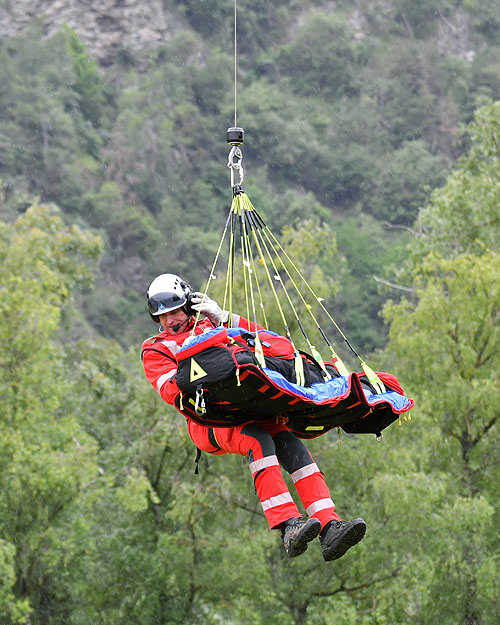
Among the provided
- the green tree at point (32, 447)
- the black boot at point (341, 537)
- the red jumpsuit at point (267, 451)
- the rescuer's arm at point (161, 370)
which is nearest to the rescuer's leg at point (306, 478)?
the red jumpsuit at point (267, 451)

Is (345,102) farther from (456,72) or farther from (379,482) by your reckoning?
(379,482)

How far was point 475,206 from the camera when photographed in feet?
70.4

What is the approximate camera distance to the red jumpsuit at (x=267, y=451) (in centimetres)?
554

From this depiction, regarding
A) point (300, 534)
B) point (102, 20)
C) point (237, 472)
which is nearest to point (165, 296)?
point (300, 534)

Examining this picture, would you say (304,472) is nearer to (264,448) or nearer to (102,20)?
(264,448)

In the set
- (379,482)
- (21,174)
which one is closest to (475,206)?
(379,482)

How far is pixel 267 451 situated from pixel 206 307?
83 centimetres

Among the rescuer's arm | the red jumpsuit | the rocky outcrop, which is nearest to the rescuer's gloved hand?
the red jumpsuit

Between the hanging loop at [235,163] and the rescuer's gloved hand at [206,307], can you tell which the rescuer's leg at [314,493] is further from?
the hanging loop at [235,163]

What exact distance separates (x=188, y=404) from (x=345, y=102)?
67312mm

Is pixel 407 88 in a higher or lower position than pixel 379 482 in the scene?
lower

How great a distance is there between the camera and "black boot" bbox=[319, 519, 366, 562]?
5.39 m

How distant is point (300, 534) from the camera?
5.32m

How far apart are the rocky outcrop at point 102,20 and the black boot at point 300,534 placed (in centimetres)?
6635
